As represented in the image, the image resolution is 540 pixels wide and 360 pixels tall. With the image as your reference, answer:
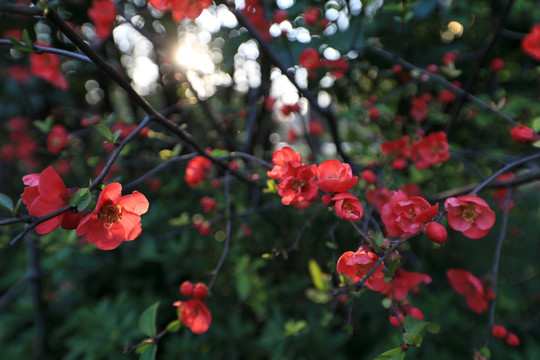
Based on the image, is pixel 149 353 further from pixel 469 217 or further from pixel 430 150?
pixel 430 150

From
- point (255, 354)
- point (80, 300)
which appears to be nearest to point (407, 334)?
point (255, 354)

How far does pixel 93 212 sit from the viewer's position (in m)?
0.57

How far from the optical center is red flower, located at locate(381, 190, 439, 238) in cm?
63

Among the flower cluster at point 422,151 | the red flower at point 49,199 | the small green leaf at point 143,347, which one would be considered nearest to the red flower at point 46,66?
the red flower at point 49,199

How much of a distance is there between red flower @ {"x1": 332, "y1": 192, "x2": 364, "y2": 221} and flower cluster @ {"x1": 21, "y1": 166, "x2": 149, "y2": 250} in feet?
1.20

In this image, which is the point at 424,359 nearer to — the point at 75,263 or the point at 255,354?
the point at 255,354

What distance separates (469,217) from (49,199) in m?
0.80

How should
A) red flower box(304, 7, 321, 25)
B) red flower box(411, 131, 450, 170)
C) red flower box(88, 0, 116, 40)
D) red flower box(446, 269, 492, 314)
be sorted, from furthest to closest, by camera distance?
red flower box(88, 0, 116, 40) < red flower box(304, 7, 321, 25) < red flower box(411, 131, 450, 170) < red flower box(446, 269, 492, 314)

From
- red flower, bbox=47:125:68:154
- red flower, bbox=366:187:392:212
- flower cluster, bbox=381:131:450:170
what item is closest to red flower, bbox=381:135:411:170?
flower cluster, bbox=381:131:450:170

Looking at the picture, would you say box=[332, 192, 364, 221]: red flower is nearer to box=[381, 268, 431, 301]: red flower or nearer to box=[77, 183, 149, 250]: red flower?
box=[381, 268, 431, 301]: red flower

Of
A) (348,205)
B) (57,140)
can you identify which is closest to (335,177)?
(348,205)

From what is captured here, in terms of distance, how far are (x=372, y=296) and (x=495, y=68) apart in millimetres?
1161

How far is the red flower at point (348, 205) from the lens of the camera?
0.63 meters

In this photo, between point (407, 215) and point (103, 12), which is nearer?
point (407, 215)
